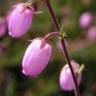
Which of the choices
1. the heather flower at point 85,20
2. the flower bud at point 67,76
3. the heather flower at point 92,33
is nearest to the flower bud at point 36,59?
the flower bud at point 67,76

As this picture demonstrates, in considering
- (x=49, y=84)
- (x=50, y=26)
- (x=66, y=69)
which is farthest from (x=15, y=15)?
(x=50, y=26)

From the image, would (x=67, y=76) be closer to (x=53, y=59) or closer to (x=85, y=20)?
(x=53, y=59)

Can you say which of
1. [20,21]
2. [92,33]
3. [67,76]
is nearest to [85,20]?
[92,33]

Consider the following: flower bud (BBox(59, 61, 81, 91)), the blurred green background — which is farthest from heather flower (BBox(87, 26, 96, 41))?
flower bud (BBox(59, 61, 81, 91))

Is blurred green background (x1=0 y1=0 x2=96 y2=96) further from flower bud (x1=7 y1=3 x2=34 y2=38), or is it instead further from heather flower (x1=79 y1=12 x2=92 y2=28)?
flower bud (x1=7 y1=3 x2=34 y2=38)

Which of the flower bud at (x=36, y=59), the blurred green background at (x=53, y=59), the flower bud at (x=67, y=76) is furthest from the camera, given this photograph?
the blurred green background at (x=53, y=59)

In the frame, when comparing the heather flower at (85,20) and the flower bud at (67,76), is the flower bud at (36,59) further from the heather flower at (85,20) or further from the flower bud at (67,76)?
the heather flower at (85,20)

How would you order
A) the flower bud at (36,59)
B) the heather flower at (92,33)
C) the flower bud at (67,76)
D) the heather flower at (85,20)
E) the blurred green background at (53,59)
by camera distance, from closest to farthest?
the flower bud at (36,59), the flower bud at (67,76), the blurred green background at (53,59), the heather flower at (92,33), the heather flower at (85,20)
